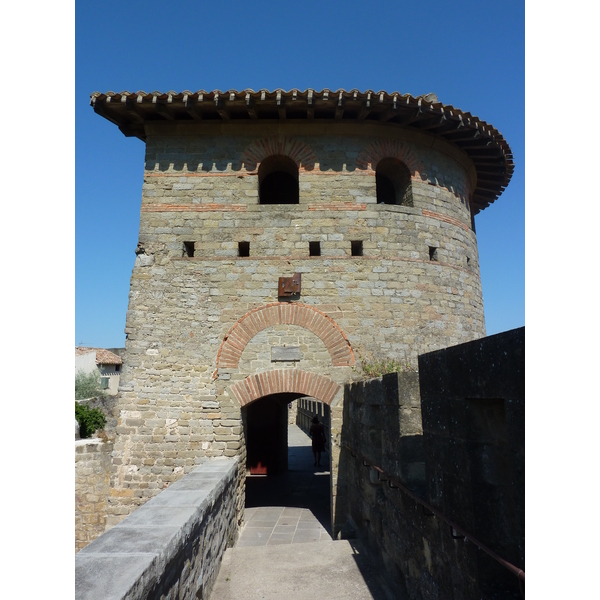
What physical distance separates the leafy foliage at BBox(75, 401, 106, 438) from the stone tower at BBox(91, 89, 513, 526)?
8122mm

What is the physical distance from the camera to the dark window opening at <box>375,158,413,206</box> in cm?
802

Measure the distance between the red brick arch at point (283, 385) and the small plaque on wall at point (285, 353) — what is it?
191mm

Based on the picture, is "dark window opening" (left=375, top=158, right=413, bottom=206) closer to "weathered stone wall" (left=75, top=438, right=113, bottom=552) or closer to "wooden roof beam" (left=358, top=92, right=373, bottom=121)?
"wooden roof beam" (left=358, top=92, right=373, bottom=121)

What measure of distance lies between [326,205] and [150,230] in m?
3.08

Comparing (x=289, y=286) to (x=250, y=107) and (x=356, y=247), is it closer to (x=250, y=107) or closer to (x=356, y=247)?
Answer: (x=356, y=247)

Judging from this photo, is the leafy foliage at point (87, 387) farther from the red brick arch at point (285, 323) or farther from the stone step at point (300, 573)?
the stone step at point (300, 573)

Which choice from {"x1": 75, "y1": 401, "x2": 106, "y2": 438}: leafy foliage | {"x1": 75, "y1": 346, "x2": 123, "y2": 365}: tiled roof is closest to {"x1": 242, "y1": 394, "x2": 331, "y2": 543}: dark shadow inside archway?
{"x1": 75, "y1": 401, "x2": 106, "y2": 438}: leafy foliage

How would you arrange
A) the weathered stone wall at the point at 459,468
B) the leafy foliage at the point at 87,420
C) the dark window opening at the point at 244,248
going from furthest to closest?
the leafy foliage at the point at 87,420 → the dark window opening at the point at 244,248 → the weathered stone wall at the point at 459,468

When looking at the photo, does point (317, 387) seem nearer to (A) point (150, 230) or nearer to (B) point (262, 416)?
(A) point (150, 230)

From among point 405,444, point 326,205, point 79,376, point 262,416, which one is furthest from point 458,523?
point 79,376

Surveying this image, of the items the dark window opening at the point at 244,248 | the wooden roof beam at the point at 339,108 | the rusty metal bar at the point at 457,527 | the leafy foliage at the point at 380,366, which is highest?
the wooden roof beam at the point at 339,108

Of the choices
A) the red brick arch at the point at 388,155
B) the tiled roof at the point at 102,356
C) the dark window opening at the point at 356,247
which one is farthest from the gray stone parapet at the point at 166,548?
the tiled roof at the point at 102,356

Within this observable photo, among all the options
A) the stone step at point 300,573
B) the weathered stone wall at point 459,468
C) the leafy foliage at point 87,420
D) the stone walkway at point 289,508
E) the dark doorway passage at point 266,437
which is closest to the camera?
the weathered stone wall at point 459,468

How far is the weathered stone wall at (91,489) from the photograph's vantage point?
684cm
